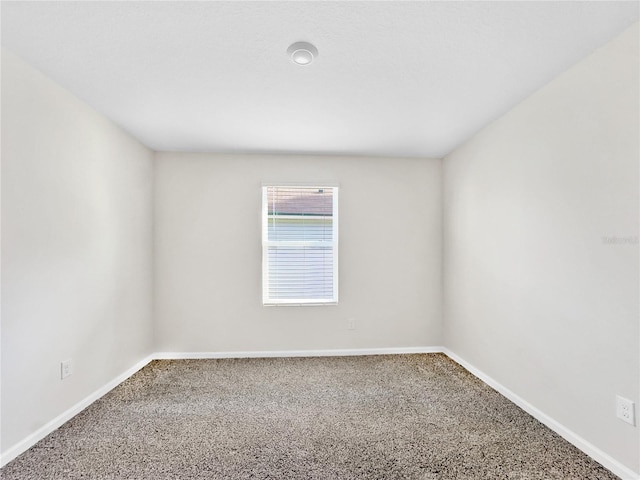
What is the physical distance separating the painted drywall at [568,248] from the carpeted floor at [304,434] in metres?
0.33

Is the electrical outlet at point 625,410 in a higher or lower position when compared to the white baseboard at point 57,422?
higher

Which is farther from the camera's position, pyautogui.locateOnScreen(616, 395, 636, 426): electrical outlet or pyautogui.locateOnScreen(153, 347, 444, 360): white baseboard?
pyautogui.locateOnScreen(153, 347, 444, 360): white baseboard

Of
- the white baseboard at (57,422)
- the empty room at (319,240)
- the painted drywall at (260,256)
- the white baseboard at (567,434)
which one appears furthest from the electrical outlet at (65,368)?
the white baseboard at (567,434)

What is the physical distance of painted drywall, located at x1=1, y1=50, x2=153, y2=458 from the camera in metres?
1.95

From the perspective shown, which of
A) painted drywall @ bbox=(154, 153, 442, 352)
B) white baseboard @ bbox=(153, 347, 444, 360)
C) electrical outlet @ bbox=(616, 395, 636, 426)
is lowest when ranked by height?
white baseboard @ bbox=(153, 347, 444, 360)

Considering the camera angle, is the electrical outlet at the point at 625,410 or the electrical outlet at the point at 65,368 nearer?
the electrical outlet at the point at 625,410

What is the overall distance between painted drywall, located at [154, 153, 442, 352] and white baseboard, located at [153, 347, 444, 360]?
0.05 meters

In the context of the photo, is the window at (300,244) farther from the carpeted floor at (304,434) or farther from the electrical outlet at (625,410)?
the electrical outlet at (625,410)

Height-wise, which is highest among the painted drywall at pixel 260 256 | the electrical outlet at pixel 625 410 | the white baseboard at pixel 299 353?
the painted drywall at pixel 260 256

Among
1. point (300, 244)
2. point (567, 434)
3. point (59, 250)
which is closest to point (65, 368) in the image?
point (59, 250)

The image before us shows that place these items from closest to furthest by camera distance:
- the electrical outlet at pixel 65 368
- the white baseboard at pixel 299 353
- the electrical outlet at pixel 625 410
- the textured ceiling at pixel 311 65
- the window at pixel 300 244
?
the textured ceiling at pixel 311 65 < the electrical outlet at pixel 625 410 < the electrical outlet at pixel 65 368 < the white baseboard at pixel 299 353 < the window at pixel 300 244

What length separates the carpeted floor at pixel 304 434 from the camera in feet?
6.10

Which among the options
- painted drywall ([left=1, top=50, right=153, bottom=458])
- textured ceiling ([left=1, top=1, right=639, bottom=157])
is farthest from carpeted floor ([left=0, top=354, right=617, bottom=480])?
textured ceiling ([left=1, top=1, right=639, bottom=157])

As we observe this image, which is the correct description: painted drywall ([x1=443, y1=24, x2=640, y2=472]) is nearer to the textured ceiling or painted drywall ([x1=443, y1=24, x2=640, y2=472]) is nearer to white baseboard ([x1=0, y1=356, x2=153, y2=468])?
the textured ceiling
